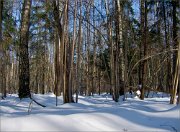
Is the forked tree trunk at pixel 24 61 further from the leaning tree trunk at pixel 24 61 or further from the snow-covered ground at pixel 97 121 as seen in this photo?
the snow-covered ground at pixel 97 121

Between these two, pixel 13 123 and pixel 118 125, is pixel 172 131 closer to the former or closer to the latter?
pixel 118 125

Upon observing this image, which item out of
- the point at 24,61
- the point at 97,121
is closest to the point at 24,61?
the point at 24,61

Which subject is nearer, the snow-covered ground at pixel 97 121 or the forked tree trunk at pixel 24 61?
the snow-covered ground at pixel 97 121

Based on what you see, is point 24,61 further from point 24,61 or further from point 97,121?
point 97,121

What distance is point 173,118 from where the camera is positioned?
5.60m

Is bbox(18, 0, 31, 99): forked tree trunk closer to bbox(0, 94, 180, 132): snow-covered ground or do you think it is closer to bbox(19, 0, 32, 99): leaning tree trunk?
bbox(19, 0, 32, 99): leaning tree trunk

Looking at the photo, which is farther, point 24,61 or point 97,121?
point 24,61

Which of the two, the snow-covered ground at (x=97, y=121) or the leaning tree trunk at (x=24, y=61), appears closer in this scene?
the snow-covered ground at (x=97, y=121)

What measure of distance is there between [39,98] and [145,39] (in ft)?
19.3

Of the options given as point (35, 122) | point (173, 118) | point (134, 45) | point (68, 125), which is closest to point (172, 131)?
point (173, 118)

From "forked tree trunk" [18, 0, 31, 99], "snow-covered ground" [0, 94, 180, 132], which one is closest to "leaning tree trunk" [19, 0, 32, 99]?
"forked tree trunk" [18, 0, 31, 99]

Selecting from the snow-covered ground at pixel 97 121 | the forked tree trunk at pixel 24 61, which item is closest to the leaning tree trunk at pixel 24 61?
the forked tree trunk at pixel 24 61

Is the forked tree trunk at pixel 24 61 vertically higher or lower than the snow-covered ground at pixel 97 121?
higher

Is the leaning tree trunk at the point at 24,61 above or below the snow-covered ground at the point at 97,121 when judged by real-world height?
above
